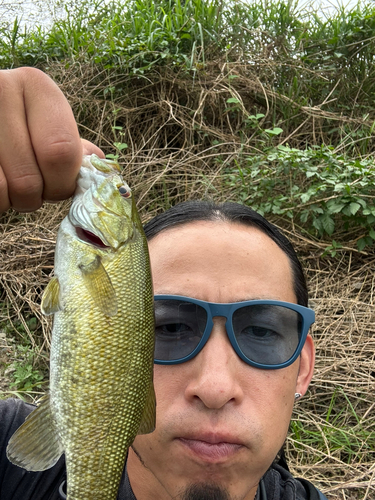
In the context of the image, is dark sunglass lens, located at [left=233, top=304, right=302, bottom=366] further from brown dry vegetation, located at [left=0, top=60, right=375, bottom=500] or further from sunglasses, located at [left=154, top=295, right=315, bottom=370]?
brown dry vegetation, located at [left=0, top=60, right=375, bottom=500]

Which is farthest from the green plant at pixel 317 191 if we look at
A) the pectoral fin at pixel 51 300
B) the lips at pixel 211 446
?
the pectoral fin at pixel 51 300

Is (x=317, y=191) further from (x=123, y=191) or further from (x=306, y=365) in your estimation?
(x=123, y=191)

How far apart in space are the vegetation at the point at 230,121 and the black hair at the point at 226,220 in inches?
85.1

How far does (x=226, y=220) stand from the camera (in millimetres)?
2043

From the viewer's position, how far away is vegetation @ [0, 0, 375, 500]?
4.40 meters

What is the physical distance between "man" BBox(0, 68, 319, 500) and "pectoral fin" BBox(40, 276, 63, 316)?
259 millimetres

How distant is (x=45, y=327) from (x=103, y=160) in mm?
3002

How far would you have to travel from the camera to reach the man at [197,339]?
125 cm

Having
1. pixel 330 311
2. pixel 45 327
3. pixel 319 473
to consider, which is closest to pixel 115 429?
pixel 319 473

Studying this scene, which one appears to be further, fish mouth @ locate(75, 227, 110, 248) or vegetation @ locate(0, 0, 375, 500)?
vegetation @ locate(0, 0, 375, 500)

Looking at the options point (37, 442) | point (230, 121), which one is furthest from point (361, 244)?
point (37, 442)

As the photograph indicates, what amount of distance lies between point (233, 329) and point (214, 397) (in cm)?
27

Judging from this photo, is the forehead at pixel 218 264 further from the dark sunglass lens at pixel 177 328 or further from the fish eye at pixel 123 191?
the fish eye at pixel 123 191

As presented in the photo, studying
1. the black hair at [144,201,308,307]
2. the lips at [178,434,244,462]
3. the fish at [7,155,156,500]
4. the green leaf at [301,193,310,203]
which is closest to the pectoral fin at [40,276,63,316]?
the fish at [7,155,156,500]
